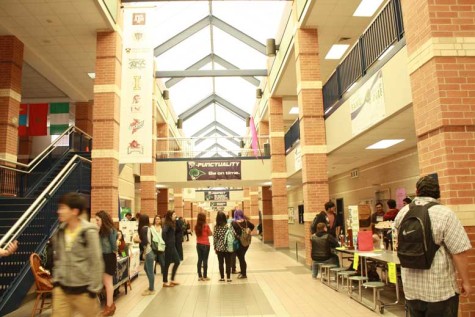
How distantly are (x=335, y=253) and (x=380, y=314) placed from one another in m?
3.03

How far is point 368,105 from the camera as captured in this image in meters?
9.04

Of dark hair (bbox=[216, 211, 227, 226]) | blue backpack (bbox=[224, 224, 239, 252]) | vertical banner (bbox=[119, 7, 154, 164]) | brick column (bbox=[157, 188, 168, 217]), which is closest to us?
blue backpack (bbox=[224, 224, 239, 252])

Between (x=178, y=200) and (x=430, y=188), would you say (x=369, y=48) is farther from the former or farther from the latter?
(x=178, y=200)

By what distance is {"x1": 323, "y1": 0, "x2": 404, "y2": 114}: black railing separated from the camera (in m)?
8.35

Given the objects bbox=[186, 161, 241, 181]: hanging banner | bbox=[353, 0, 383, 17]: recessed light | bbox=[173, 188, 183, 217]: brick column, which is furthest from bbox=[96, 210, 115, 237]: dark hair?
bbox=[173, 188, 183, 217]: brick column

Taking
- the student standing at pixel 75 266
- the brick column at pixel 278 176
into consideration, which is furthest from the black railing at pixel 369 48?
the brick column at pixel 278 176

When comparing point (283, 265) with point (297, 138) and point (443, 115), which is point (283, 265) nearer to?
point (297, 138)

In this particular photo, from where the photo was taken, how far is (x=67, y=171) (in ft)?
34.2

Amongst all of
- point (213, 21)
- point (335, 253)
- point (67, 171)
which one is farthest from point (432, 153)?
point (213, 21)

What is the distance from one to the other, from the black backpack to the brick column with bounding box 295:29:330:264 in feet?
27.8

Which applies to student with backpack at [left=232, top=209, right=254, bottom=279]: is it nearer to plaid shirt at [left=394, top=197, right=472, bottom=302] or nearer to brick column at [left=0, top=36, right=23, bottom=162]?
plaid shirt at [left=394, top=197, right=472, bottom=302]

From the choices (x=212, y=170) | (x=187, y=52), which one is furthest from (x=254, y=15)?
(x=212, y=170)

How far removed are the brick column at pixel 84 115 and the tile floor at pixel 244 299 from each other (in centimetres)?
1075

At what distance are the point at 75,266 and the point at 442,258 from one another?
3.23 m
